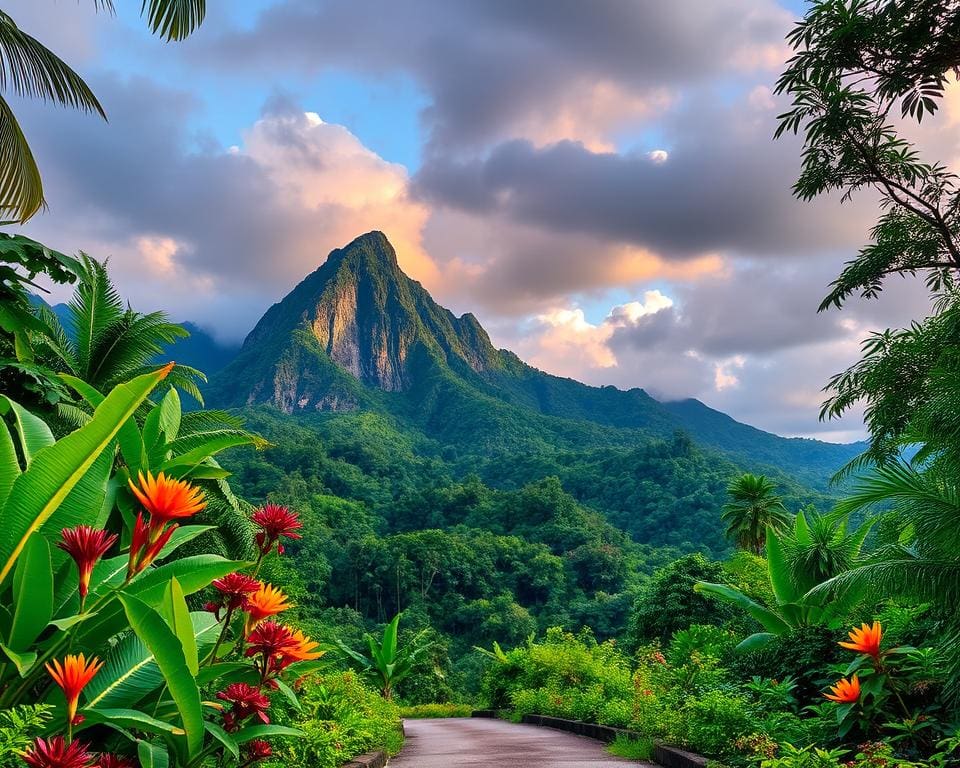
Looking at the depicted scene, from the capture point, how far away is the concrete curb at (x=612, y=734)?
5657mm

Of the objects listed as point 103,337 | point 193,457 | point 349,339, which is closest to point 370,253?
point 349,339

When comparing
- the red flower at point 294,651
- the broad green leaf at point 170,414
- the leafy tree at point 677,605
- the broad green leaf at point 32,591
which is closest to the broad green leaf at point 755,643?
the red flower at point 294,651

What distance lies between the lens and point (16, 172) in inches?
314

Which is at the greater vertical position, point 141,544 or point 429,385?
point 429,385

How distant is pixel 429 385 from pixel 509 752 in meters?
128

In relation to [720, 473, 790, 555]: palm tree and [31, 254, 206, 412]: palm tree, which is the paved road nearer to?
[31, 254, 206, 412]: palm tree

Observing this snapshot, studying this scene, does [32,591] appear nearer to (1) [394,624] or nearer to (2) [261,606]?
(2) [261,606]

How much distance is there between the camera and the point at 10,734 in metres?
2.24

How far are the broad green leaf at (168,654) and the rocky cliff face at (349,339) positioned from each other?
397 ft

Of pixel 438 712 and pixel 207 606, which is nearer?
pixel 207 606

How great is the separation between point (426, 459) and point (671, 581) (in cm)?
7986

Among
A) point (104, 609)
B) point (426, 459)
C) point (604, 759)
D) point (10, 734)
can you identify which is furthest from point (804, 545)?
point (426, 459)

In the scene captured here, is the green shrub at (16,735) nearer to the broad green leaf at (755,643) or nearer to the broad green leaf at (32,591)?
the broad green leaf at (32,591)

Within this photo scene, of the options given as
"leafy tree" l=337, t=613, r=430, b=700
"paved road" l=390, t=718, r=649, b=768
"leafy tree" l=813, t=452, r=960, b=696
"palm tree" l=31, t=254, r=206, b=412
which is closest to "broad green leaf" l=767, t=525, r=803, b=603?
"paved road" l=390, t=718, r=649, b=768
